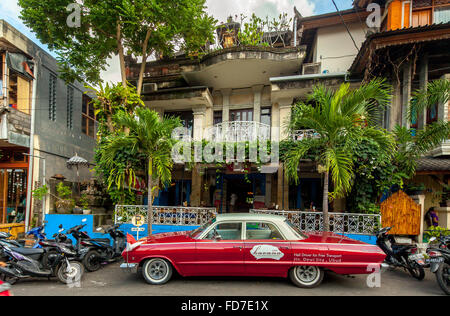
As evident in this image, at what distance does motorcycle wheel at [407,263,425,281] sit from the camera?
5.29 metres

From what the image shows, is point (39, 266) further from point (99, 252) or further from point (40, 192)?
point (40, 192)

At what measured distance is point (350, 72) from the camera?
9969 millimetres

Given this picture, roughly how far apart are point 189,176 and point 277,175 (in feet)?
15.3

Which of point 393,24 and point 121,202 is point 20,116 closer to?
point 121,202

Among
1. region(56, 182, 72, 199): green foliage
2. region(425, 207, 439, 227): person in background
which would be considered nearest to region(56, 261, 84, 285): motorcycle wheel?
region(56, 182, 72, 199): green foliage

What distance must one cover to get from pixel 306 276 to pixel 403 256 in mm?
2836

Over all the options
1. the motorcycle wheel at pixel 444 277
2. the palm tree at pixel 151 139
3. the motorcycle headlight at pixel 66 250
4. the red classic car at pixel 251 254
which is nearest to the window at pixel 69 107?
the palm tree at pixel 151 139

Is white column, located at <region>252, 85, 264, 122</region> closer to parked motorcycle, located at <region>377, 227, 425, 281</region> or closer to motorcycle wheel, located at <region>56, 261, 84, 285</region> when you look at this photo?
parked motorcycle, located at <region>377, 227, 425, 281</region>

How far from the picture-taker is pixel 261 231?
5.00 m

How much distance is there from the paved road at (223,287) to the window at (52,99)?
8866 mm

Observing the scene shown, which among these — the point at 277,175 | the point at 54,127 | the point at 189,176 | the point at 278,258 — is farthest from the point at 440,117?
the point at 54,127

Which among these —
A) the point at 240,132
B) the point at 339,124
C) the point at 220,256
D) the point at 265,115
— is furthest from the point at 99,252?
the point at 265,115

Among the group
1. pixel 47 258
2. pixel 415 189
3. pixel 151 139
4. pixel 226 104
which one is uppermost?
pixel 226 104
